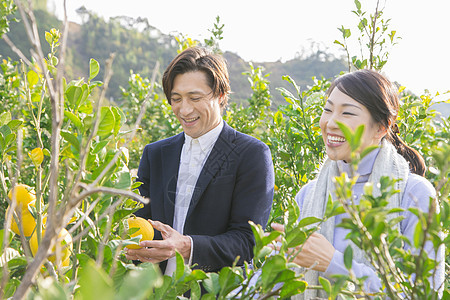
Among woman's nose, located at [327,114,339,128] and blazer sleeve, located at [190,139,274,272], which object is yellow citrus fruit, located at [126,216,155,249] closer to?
blazer sleeve, located at [190,139,274,272]

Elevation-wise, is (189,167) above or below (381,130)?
below

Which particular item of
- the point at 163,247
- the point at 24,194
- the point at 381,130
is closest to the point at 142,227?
the point at 163,247

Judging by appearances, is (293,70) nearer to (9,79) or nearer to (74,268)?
(9,79)

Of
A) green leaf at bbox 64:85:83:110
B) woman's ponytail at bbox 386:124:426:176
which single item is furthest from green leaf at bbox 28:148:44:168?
woman's ponytail at bbox 386:124:426:176

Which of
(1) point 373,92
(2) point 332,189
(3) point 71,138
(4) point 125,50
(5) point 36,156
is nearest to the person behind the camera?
(3) point 71,138

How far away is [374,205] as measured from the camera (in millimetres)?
691

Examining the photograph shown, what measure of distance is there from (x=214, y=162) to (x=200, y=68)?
429mm

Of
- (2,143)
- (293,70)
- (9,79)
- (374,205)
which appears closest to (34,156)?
(2,143)

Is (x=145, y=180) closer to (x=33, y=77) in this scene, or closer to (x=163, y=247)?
(x=163, y=247)

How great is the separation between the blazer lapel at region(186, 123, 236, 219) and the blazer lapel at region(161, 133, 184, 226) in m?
0.10

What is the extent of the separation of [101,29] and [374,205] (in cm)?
3890

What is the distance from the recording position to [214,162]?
1941 mm

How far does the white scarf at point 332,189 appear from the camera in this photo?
1.47m

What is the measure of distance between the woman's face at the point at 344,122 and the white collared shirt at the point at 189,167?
0.61 meters
